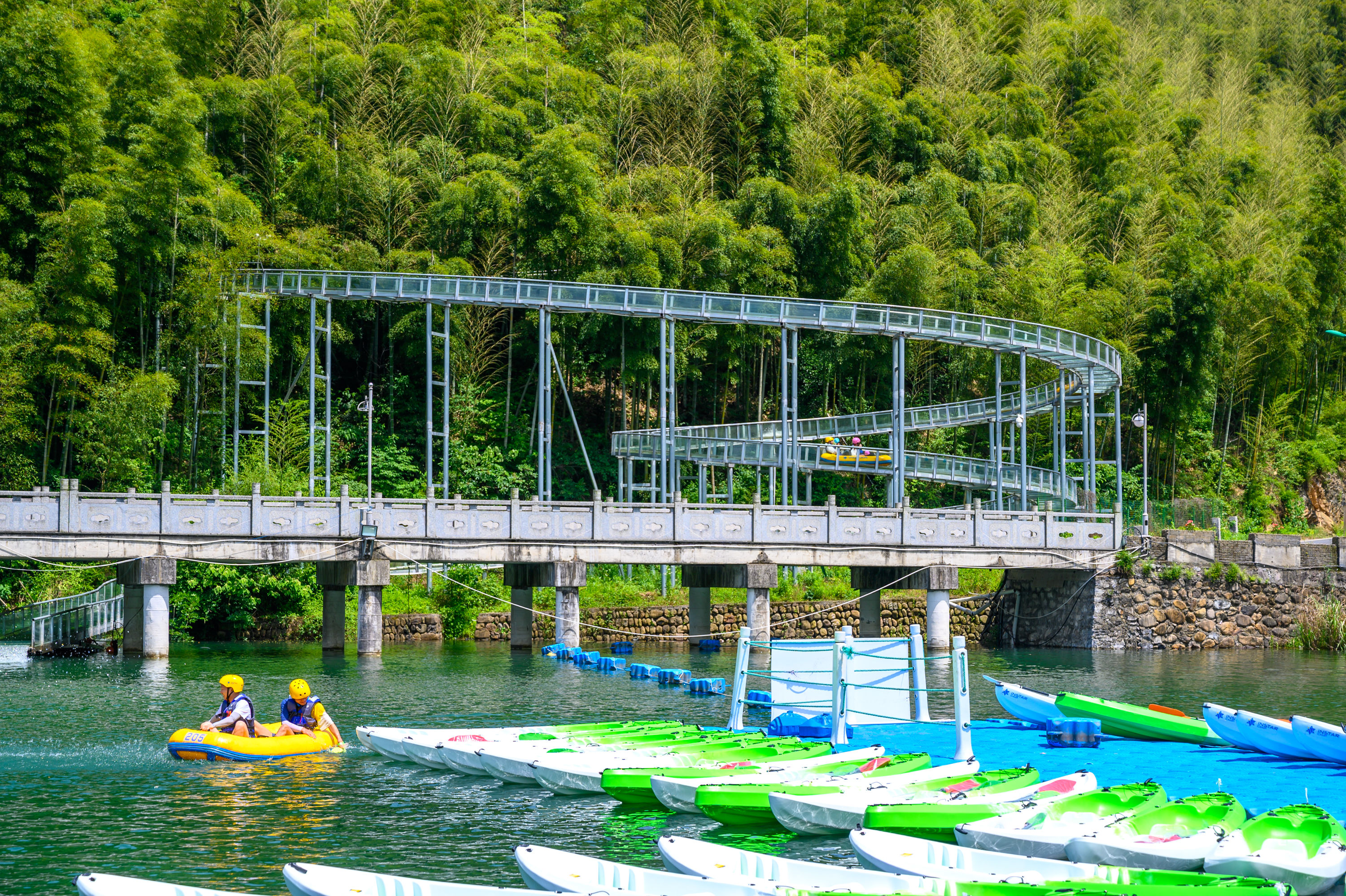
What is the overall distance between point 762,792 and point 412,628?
2339 centimetres

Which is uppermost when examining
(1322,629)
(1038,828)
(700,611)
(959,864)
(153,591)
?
(153,591)

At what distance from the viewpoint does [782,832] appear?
13.4m

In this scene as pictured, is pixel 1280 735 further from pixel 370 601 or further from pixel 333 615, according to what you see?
pixel 333 615

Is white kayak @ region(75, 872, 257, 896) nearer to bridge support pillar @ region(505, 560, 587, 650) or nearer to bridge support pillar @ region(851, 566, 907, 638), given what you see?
bridge support pillar @ region(505, 560, 587, 650)

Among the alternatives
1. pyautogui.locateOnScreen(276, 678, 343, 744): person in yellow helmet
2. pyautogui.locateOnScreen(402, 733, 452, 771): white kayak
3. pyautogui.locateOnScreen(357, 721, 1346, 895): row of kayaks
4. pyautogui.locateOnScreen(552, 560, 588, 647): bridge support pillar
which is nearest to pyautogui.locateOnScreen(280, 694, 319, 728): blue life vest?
pyautogui.locateOnScreen(276, 678, 343, 744): person in yellow helmet

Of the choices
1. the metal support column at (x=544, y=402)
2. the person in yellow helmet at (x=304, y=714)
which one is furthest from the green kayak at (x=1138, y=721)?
the metal support column at (x=544, y=402)

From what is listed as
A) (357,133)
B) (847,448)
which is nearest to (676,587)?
(847,448)

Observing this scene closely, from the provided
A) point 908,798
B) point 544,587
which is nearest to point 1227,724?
point 908,798

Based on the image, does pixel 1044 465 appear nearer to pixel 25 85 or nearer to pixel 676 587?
pixel 676 587

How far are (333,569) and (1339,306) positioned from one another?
135 ft

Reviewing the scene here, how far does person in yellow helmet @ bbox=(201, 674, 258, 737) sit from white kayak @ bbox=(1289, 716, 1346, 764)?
1255 cm

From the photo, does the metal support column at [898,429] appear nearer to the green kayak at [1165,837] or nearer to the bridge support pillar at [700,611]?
the bridge support pillar at [700,611]

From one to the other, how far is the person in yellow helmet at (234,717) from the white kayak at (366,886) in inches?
317

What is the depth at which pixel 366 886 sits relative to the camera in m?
9.69
